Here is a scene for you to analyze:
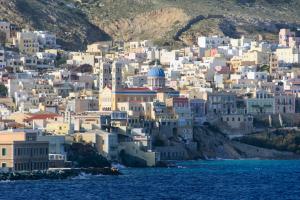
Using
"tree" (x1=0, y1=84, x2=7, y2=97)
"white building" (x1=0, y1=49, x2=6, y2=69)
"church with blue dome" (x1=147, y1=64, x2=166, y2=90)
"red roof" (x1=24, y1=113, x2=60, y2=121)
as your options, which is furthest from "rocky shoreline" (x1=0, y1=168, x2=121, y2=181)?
"white building" (x1=0, y1=49, x2=6, y2=69)

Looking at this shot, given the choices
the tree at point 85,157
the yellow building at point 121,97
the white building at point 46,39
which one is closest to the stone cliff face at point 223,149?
the yellow building at point 121,97

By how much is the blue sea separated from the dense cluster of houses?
16.2ft

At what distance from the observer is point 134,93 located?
153m

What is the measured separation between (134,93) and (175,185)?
4116 cm

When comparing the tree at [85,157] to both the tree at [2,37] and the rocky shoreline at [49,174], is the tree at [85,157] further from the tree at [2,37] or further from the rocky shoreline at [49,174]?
the tree at [2,37]

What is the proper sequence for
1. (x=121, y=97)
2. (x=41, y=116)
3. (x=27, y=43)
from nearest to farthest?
(x=41, y=116) < (x=121, y=97) < (x=27, y=43)

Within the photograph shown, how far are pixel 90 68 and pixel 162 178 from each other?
6040cm

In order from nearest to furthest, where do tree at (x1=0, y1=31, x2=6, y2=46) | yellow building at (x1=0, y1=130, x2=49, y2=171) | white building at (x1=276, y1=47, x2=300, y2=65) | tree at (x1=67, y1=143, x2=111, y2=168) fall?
yellow building at (x1=0, y1=130, x2=49, y2=171) < tree at (x1=67, y1=143, x2=111, y2=168) < white building at (x1=276, y1=47, x2=300, y2=65) < tree at (x1=0, y1=31, x2=6, y2=46)

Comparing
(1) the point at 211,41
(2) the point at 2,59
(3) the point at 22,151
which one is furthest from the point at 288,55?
(3) the point at 22,151

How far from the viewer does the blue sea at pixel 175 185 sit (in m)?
103

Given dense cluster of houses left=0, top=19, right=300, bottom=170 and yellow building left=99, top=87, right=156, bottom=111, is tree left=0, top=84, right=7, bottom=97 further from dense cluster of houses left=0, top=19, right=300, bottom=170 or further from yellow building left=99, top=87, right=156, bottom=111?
yellow building left=99, top=87, right=156, bottom=111

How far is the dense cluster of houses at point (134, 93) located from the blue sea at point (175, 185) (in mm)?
4946

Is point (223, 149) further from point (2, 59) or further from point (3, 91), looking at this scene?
point (2, 59)

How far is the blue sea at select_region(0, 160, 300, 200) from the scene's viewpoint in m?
103
